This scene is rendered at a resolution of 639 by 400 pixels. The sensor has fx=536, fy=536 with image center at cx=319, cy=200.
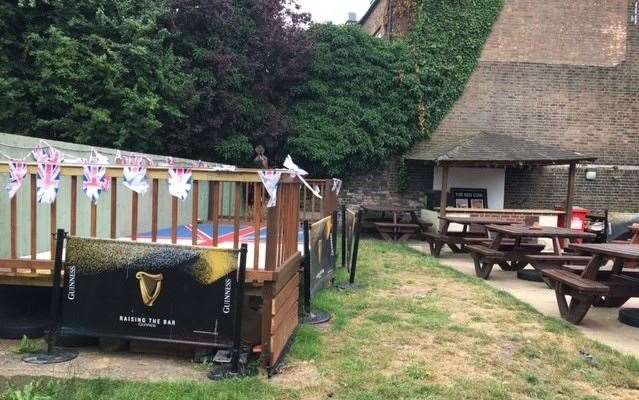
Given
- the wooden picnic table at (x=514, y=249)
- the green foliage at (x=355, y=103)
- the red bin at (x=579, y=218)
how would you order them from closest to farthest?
1. the wooden picnic table at (x=514, y=249)
2. the red bin at (x=579, y=218)
3. the green foliage at (x=355, y=103)

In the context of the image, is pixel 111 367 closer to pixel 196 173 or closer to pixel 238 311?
pixel 238 311

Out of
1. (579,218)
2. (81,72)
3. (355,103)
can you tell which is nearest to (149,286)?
(81,72)

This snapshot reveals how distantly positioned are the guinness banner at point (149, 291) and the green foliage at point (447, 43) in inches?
545

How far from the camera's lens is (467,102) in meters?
17.1

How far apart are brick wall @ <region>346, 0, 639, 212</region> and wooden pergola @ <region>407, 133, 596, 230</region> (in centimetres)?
122

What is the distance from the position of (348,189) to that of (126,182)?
12956 millimetres

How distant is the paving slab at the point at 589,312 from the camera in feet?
17.9

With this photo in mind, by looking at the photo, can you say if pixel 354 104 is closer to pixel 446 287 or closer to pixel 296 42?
pixel 296 42

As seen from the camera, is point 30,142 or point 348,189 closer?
point 30,142

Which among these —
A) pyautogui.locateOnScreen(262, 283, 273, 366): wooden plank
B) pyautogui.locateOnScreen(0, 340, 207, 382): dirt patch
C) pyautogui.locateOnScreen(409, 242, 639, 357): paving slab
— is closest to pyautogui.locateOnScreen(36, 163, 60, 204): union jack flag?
pyautogui.locateOnScreen(0, 340, 207, 382): dirt patch

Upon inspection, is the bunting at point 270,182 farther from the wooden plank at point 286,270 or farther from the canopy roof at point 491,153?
the canopy roof at point 491,153

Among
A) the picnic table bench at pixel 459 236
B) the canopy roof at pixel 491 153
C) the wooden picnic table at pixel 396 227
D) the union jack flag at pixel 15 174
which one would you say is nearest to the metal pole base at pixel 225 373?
the union jack flag at pixel 15 174

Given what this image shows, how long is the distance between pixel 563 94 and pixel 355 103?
6.92 meters

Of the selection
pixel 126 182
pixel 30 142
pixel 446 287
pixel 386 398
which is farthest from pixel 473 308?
pixel 30 142
